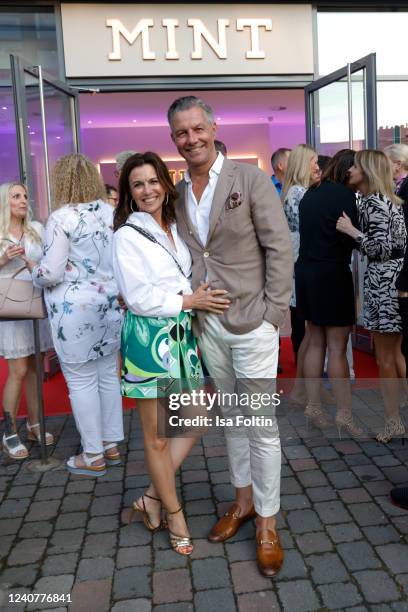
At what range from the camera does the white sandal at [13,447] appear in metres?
3.95

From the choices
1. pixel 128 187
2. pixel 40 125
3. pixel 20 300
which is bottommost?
pixel 20 300

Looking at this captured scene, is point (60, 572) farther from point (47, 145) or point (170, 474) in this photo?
point (47, 145)

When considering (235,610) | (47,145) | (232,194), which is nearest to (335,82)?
(47,145)

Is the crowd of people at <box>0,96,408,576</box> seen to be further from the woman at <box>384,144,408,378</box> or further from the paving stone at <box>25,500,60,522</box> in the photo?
the paving stone at <box>25,500,60,522</box>

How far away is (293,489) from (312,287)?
1394 mm

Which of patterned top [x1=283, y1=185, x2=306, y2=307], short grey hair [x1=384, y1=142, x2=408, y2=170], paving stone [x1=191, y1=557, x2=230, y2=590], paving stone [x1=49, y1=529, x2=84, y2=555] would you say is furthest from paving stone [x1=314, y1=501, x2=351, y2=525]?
short grey hair [x1=384, y1=142, x2=408, y2=170]

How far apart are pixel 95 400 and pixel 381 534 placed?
181 centimetres

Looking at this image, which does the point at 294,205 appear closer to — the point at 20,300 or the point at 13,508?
the point at 20,300

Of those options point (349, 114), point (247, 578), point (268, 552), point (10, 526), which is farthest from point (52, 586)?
point (349, 114)

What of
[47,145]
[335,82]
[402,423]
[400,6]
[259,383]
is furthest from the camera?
[400,6]

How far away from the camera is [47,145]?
5.92 m

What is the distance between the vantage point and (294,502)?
321cm

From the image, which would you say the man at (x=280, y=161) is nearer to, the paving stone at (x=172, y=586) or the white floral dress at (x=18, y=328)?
the white floral dress at (x=18, y=328)

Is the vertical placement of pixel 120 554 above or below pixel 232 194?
below
